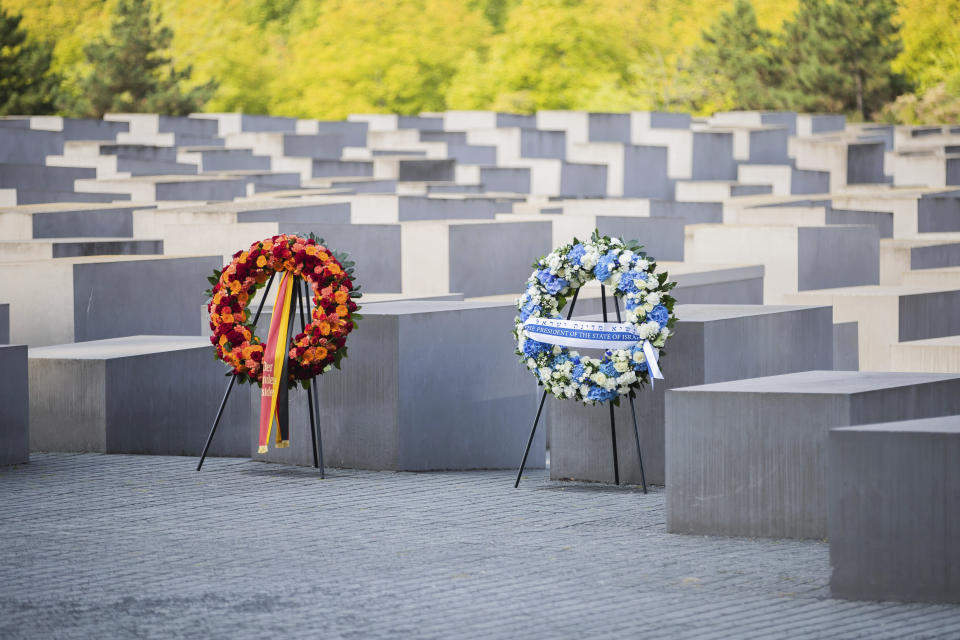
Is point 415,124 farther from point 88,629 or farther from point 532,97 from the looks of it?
point 88,629

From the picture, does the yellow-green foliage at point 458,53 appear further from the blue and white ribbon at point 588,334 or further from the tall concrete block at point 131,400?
the blue and white ribbon at point 588,334

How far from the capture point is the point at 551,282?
10.4 metres

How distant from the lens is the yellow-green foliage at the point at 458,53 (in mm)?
63406

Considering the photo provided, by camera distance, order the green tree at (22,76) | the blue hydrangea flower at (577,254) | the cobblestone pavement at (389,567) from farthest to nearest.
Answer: the green tree at (22,76) → the blue hydrangea flower at (577,254) → the cobblestone pavement at (389,567)

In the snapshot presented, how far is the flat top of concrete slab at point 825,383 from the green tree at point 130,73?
49620mm

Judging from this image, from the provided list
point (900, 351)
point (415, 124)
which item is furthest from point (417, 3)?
point (900, 351)

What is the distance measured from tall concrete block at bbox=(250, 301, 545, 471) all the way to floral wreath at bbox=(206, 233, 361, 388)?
354 mm

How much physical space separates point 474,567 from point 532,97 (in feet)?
187

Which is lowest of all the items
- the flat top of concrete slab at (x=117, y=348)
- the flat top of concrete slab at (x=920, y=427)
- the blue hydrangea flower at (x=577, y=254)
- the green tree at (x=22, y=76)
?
the flat top of concrete slab at (x=117, y=348)

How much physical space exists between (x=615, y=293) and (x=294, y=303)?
216 centimetres

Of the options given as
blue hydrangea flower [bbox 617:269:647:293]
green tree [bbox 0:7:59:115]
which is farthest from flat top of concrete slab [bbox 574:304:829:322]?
green tree [bbox 0:7:59:115]

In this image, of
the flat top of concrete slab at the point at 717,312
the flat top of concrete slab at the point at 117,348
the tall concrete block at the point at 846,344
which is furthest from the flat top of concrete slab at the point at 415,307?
the tall concrete block at the point at 846,344

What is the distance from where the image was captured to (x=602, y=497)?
9945mm

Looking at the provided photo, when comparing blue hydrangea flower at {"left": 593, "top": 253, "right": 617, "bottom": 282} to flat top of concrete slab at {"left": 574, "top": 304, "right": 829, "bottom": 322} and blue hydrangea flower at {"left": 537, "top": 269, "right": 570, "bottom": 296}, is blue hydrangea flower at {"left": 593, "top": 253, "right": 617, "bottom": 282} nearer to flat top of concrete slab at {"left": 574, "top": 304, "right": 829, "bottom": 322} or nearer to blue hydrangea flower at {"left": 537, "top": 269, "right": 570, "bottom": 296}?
blue hydrangea flower at {"left": 537, "top": 269, "right": 570, "bottom": 296}
